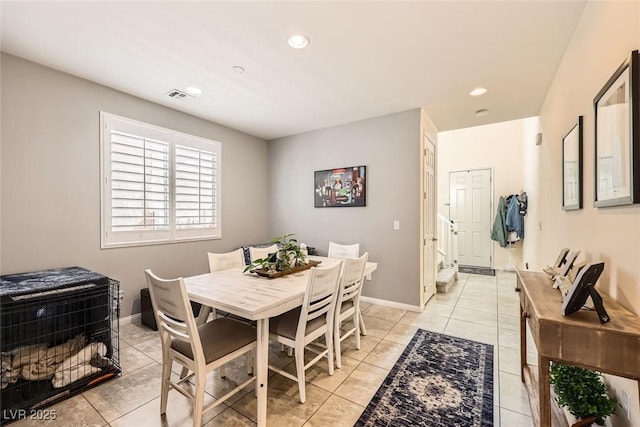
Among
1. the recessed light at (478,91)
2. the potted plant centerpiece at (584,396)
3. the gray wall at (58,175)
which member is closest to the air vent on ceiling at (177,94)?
the gray wall at (58,175)

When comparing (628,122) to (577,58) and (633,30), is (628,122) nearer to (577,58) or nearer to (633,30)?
(633,30)

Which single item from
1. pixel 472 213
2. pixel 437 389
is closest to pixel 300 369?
pixel 437 389

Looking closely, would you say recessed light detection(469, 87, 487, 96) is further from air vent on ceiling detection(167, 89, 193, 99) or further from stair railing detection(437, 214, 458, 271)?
air vent on ceiling detection(167, 89, 193, 99)

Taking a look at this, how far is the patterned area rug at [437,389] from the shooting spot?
5.37 feet

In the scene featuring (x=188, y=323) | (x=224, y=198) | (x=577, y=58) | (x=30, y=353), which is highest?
(x=577, y=58)

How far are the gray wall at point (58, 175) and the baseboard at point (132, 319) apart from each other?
0.05m

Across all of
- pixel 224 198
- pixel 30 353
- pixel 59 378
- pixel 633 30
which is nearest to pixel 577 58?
pixel 633 30

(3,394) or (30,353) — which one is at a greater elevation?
(30,353)

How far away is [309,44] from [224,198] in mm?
2679

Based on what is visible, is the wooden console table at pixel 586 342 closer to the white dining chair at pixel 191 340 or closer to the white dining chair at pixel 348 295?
the white dining chair at pixel 348 295

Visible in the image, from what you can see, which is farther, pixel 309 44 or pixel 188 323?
pixel 309 44

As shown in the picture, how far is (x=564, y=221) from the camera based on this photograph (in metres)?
2.22

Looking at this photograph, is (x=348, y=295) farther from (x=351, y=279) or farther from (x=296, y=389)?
(x=296, y=389)

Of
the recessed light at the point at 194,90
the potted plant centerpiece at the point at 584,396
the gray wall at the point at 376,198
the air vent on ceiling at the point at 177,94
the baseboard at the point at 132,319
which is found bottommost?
the baseboard at the point at 132,319
